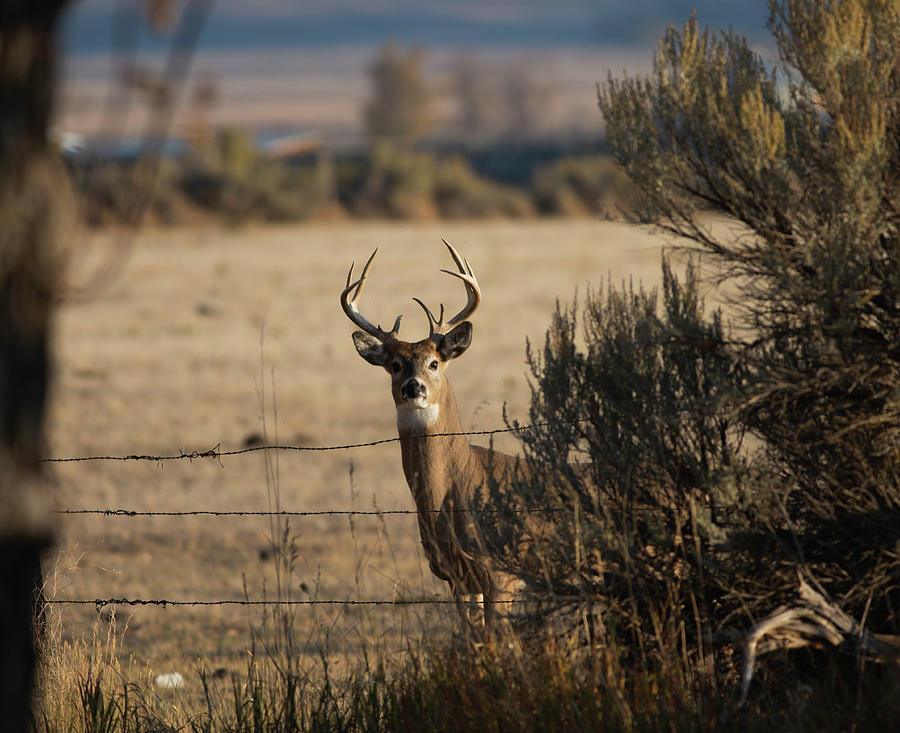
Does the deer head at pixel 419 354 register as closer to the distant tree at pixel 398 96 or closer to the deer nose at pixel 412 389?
the deer nose at pixel 412 389

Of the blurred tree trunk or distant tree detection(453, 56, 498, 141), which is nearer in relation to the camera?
the blurred tree trunk

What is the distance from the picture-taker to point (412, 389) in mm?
6812

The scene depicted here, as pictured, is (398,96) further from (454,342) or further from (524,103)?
(454,342)

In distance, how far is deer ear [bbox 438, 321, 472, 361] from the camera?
7.24 meters

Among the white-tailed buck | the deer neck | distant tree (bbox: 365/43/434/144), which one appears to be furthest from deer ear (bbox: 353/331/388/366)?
distant tree (bbox: 365/43/434/144)

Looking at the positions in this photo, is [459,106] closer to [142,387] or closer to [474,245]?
[474,245]

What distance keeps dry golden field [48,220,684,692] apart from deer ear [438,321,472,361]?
0.92m

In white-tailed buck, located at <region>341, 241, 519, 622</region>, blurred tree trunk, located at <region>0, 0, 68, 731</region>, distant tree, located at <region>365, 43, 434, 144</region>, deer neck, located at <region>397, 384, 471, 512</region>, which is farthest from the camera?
distant tree, located at <region>365, 43, 434, 144</region>

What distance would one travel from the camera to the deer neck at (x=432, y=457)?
677cm

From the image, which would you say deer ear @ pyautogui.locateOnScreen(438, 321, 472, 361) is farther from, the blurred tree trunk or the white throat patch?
the blurred tree trunk

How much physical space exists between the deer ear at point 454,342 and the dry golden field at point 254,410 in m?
0.92

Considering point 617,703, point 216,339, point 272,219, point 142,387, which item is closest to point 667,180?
point 617,703

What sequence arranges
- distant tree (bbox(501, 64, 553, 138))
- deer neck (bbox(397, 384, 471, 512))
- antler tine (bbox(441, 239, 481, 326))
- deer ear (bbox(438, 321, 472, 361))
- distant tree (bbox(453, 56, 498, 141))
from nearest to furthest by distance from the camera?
deer neck (bbox(397, 384, 471, 512))
antler tine (bbox(441, 239, 481, 326))
deer ear (bbox(438, 321, 472, 361))
distant tree (bbox(453, 56, 498, 141))
distant tree (bbox(501, 64, 553, 138))

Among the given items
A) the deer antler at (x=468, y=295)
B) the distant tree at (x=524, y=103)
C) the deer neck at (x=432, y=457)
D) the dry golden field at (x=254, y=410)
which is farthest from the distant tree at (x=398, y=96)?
the deer neck at (x=432, y=457)
